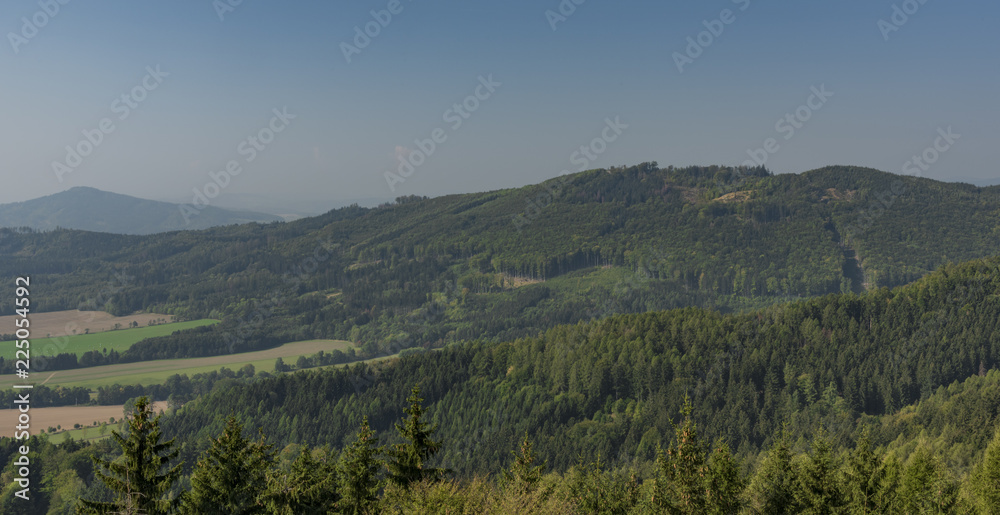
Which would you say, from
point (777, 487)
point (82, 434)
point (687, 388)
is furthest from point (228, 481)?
point (82, 434)

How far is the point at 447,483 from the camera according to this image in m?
45.4

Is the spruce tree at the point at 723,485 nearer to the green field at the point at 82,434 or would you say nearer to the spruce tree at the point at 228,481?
the spruce tree at the point at 228,481

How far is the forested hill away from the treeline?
278ft

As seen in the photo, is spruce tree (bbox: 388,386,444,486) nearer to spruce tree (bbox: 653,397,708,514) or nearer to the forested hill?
spruce tree (bbox: 653,397,708,514)

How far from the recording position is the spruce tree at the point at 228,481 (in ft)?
131

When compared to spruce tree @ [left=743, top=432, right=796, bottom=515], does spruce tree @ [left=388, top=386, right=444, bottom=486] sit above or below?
Result: above

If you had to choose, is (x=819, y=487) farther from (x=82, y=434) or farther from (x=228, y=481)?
(x=82, y=434)

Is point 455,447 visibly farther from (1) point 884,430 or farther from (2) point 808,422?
(1) point 884,430

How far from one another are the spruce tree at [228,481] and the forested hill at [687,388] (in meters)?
105

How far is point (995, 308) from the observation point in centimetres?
18675

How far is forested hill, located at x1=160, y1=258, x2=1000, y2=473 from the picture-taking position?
498 feet

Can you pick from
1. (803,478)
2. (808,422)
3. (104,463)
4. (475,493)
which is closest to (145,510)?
(104,463)

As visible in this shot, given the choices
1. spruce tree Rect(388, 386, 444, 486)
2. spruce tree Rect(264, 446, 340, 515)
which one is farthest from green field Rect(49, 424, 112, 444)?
spruce tree Rect(388, 386, 444, 486)

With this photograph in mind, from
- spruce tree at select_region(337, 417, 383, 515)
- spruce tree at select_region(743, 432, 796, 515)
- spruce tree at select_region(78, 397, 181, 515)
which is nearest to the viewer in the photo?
spruce tree at select_region(78, 397, 181, 515)
